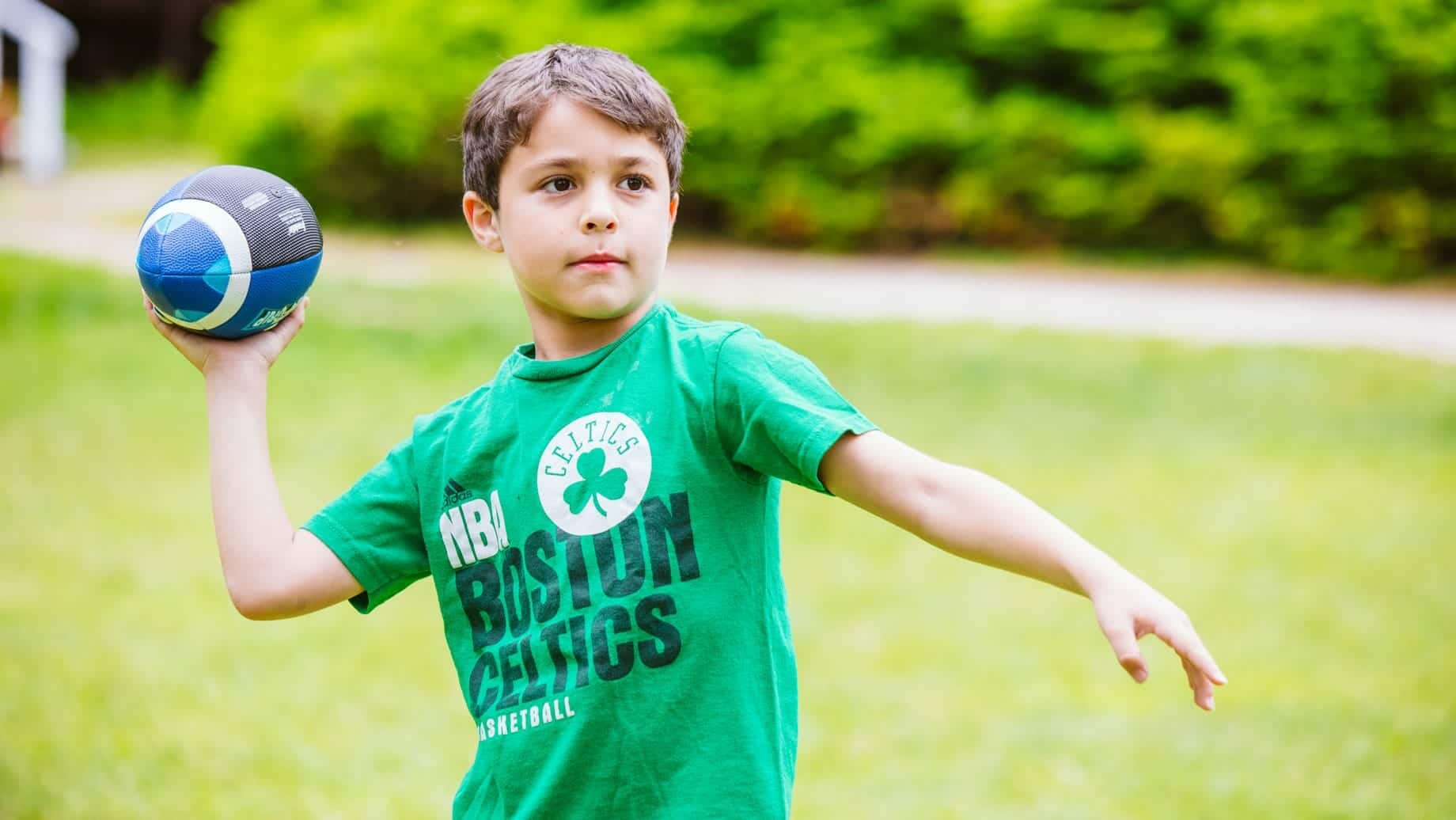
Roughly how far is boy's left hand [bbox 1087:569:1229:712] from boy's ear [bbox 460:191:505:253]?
112cm

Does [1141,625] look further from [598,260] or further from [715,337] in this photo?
[598,260]

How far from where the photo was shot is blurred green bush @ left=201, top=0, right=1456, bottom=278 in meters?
11.9

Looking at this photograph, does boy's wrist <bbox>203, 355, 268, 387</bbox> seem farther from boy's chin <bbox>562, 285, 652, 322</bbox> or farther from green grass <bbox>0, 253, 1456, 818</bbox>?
green grass <bbox>0, 253, 1456, 818</bbox>

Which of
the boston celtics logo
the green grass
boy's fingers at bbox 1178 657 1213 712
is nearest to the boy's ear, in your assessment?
the boston celtics logo

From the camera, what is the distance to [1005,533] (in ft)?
6.47

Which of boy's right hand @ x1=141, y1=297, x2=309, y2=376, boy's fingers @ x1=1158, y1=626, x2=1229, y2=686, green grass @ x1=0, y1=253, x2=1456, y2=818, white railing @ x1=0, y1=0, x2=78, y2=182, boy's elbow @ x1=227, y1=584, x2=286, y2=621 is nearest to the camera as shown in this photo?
boy's fingers @ x1=1158, y1=626, x2=1229, y2=686

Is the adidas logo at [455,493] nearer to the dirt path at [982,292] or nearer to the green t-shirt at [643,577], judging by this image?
the green t-shirt at [643,577]

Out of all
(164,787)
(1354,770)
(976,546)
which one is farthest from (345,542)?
(1354,770)

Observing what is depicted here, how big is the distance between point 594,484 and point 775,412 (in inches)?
12.0

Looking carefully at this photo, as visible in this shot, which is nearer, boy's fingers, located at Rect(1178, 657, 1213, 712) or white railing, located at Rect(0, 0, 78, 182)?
boy's fingers, located at Rect(1178, 657, 1213, 712)

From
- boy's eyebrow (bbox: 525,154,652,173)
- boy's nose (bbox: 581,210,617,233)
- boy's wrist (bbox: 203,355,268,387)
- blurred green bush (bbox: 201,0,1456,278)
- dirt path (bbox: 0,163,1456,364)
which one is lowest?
dirt path (bbox: 0,163,1456,364)

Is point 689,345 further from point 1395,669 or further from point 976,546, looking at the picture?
point 1395,669

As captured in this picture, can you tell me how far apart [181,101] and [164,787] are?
23.8 meters

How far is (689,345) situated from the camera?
2.28 m
